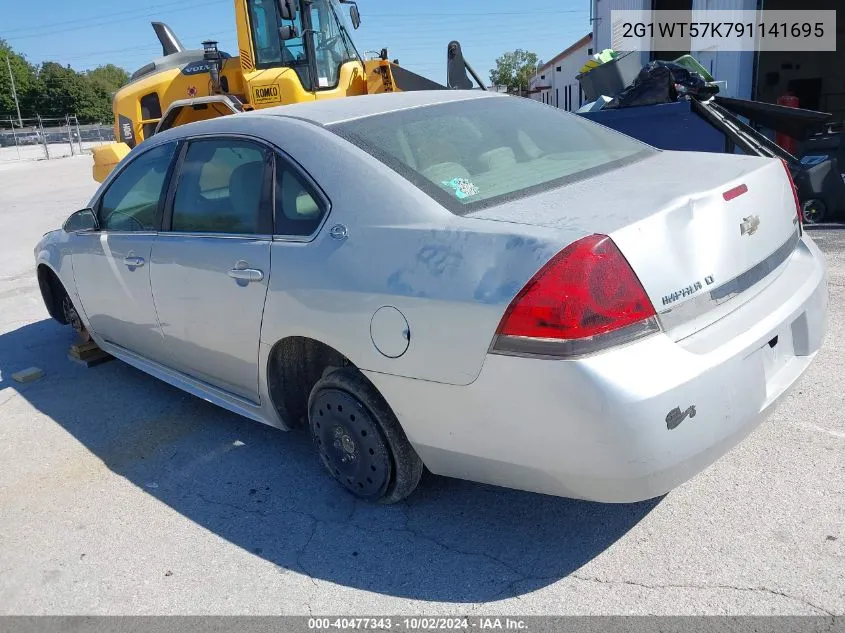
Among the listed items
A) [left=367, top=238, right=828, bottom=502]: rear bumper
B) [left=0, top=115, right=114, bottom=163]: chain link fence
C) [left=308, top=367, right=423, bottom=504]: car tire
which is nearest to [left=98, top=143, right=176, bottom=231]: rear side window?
[left=308, top=367, right=423, bottom=504]: car tire

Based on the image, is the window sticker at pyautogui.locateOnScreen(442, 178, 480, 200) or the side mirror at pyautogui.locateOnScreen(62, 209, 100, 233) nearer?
the window sticker at pyautogui.locateOnScreen(442, 178, 480, 200)

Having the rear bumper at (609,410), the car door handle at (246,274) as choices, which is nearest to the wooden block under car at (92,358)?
the car door handle at (246,274)

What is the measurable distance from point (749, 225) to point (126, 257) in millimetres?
3101

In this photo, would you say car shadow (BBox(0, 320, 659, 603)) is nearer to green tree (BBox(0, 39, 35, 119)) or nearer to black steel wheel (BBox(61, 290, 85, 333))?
black steel wheel (BBox(61, 290, 85, 333))

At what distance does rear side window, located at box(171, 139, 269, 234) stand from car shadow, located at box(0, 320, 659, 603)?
113 centimetres

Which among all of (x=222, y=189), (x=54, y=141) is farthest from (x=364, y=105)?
(x=54, y=141)

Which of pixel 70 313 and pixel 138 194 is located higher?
pixel 138 194

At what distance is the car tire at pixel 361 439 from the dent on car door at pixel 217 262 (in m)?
0.44

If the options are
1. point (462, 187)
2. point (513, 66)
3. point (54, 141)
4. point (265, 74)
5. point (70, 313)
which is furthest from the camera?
point (513, 66)

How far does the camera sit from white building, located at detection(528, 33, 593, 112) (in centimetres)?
3008

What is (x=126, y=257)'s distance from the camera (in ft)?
12.7

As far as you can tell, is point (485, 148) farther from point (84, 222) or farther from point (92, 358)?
point (92, 358)

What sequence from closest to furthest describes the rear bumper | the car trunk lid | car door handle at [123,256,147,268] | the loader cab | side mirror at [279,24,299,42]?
the rear bumper, the car trunk lid, car door handle at [123,256,147,268], side mirror at [279,24,299,42], the loader cab

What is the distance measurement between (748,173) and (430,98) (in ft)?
4.98
